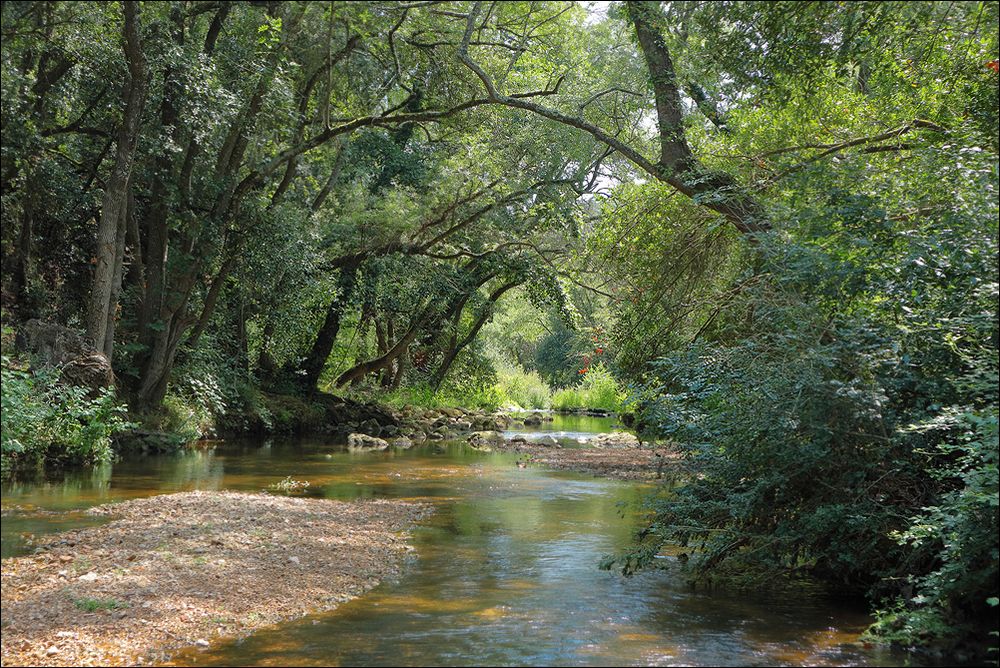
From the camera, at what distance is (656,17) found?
9688mm

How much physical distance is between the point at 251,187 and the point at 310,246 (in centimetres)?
173

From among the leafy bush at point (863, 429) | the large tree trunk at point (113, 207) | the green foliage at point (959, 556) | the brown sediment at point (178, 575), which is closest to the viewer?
the brown sediment at point (178, 575)

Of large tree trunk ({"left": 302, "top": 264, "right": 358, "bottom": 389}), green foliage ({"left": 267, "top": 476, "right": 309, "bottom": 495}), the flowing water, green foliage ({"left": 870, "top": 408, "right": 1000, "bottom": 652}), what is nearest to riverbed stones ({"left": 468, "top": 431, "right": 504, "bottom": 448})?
large tree trunk ({"left": 302, "top": 264, "right": 358, "bottom": 389})

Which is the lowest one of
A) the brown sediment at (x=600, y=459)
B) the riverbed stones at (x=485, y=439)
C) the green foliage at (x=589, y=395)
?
the brown sediment at (x=600, y=459)

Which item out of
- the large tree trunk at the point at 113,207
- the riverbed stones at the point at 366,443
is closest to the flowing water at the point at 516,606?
the large tree trunk at the point at 113,207

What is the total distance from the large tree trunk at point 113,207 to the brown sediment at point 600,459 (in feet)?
26.6

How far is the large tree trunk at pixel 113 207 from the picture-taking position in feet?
41.4

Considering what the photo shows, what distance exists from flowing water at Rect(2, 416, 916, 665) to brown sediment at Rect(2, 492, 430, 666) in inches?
9.9

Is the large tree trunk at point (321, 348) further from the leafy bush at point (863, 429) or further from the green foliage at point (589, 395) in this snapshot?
the leafy bush at point (863, 429)

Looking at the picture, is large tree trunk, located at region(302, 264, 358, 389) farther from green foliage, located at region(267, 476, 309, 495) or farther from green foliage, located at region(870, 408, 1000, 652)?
green foliage, located at region(870, 408, 1000, 652)

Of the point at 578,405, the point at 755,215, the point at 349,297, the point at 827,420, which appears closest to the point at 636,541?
the point at 827,420

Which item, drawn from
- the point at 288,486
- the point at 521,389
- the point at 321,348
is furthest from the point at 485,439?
the point at 521,389

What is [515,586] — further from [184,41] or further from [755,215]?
[184,41]

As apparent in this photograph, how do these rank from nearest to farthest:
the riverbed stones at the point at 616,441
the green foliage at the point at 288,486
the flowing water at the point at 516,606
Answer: the flowing water at the point at 516,606 → the green foliage at the point at 288,486 → the riverbed stones at the point at 616,441
